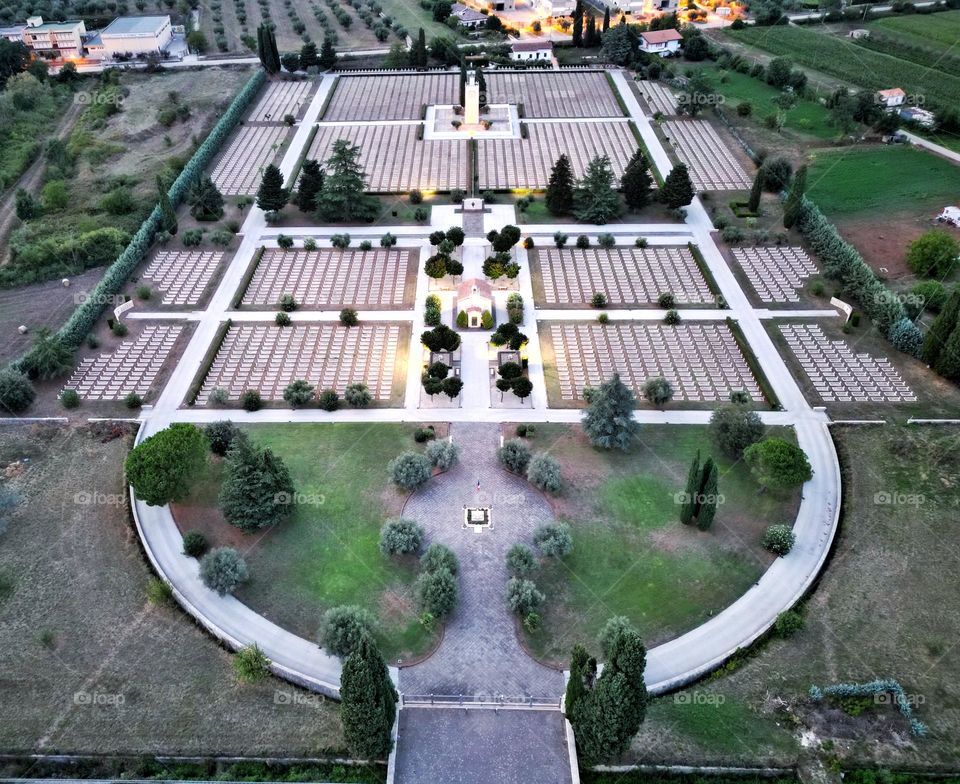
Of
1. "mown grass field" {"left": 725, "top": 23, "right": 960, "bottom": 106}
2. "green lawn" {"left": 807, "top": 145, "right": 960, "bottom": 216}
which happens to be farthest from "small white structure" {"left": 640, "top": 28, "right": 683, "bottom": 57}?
"green lawn" {"left": 807, "top": 145, "right": 960, "bottom": 216}

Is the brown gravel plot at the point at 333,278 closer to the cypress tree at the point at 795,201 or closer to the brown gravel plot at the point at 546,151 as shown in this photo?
the brown gravel plot at the point at 546,151

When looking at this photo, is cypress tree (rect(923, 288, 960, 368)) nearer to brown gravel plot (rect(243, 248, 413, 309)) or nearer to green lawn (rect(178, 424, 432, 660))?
green lawn (rect(178, 424, 432, 660))

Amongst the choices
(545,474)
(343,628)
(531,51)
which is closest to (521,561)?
(545,474)

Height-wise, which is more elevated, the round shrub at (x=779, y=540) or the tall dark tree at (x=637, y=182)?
the tall dark tree at (x=637, y=182)

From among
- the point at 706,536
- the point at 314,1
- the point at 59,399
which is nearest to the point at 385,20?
the point at 314,1

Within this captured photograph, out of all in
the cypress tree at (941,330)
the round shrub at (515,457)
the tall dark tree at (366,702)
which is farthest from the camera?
the cypress tree at (941,330)

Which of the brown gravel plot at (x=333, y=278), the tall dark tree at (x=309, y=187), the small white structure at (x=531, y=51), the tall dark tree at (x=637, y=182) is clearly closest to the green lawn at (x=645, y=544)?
the brown gravel plot at (x=333, y=278)
